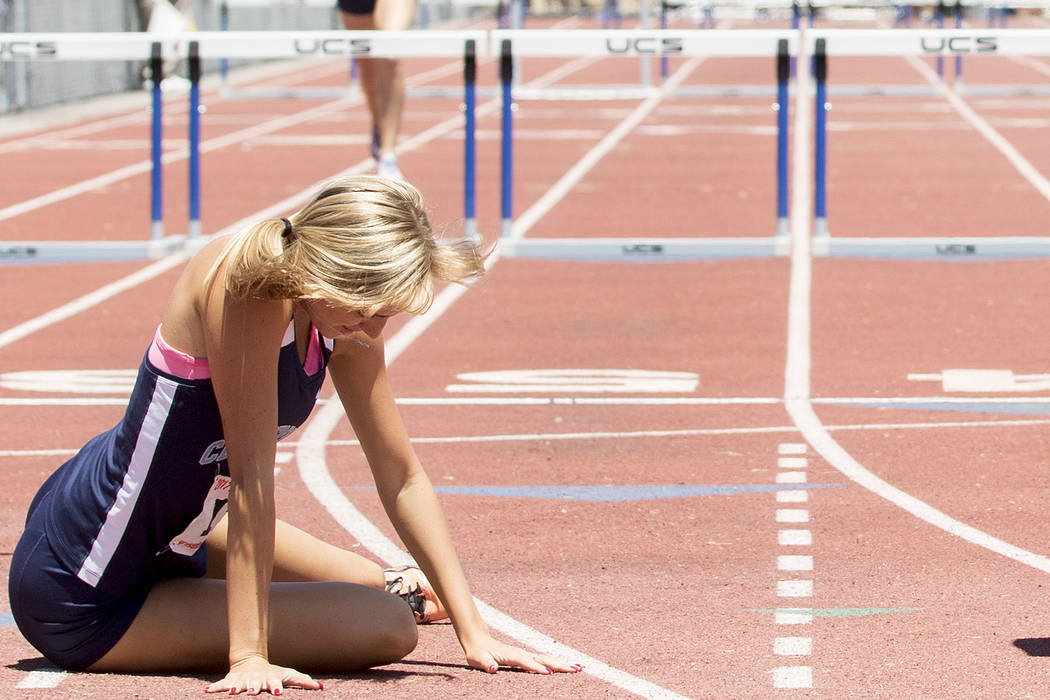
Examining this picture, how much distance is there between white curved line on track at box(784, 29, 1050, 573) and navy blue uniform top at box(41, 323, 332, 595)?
2.18 meters

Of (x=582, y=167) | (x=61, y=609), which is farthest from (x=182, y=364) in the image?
(x=582, y=167)

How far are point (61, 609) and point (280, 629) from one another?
1.58ft

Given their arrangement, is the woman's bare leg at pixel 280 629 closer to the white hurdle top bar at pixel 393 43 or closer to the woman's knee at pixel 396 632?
the woman's knee at pixel 396 632

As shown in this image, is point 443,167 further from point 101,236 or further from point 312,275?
point 312,275

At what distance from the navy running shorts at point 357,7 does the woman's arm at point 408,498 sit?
886 cm

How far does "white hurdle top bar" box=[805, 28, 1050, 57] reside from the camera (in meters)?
11.2

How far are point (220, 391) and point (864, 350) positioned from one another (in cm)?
507

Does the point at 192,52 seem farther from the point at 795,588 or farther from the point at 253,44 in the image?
the point at 795,588

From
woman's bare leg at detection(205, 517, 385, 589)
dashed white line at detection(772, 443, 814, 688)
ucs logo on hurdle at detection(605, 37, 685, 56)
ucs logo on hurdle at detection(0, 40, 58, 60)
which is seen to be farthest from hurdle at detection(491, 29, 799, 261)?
woman's bare leg at detection(205, 517, 385, 589)

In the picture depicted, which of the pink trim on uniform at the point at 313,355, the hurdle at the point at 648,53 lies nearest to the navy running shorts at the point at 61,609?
the pink trim on uniform at the point at 313,355

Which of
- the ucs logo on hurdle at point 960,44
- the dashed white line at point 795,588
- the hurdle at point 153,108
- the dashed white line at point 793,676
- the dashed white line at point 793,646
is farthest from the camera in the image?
the hurdle at point 153,108

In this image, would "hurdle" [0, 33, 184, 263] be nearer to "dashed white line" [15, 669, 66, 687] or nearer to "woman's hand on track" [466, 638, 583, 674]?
"dashed white line" [15, 669, 66, 687]

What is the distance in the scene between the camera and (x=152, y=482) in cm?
418

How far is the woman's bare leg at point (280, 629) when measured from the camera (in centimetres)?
432
